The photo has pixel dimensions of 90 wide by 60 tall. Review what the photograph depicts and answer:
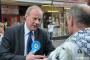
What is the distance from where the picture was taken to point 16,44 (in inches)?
179

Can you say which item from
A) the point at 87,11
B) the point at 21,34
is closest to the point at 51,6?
the point at 21,34

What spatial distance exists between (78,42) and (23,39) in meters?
1.58

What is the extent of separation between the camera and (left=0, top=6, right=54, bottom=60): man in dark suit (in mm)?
4472

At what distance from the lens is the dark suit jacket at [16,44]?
14.6ft

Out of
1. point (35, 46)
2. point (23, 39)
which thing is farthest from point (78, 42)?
point (23, 39)

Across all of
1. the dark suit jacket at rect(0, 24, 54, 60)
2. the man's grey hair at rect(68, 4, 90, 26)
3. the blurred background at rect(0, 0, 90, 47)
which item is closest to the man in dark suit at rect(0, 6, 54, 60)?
the dark suit jacket at rect(0, 24, 54, 60)

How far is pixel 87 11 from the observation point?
321cm

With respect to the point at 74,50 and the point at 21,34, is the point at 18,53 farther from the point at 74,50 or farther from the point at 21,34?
the point at 74,50

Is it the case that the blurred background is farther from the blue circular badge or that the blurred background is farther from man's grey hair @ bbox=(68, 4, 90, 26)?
man's grey hair @ bbox=(68, 4, 90, 26)

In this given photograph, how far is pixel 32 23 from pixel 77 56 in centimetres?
146

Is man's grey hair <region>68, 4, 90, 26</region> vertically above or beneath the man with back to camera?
above

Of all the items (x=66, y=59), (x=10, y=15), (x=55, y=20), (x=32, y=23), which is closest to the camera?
(x=66, y=59)

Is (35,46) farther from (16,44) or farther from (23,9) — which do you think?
(23,9)

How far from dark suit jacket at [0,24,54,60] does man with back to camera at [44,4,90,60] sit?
4.33 feet
